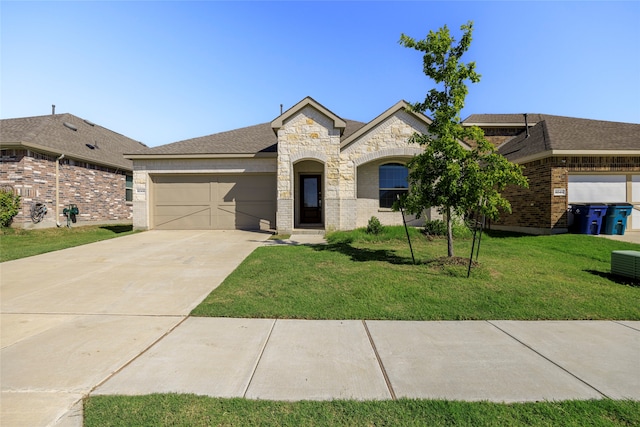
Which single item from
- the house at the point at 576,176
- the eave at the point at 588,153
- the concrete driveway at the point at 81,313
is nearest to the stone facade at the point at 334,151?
the concrete driveway at the point at 81,313

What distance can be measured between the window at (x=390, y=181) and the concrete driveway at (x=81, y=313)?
774 cm

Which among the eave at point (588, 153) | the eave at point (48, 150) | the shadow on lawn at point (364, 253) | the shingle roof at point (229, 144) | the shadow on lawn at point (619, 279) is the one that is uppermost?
the shingle roof at point (229, 144)

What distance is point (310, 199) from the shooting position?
1569cm

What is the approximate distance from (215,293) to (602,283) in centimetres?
793

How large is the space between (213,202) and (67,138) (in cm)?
999

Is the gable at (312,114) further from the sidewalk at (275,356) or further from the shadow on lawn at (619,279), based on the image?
the shadow on lawn at (619,279)

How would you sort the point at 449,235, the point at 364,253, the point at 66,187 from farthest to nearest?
the point at 66,187 → the point at 364,253 → the point at 449,235

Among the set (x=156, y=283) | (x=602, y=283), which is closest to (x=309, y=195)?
(x=156, y=283)

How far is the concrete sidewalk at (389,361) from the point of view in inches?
105

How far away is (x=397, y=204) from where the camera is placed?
7.93 m

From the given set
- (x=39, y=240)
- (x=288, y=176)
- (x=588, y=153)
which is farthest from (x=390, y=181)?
(x=39, y=240)

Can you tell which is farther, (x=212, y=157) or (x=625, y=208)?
(x=212, y=157)

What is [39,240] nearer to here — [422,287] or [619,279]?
[422,287]

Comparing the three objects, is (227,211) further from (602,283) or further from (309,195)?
(602,283)
